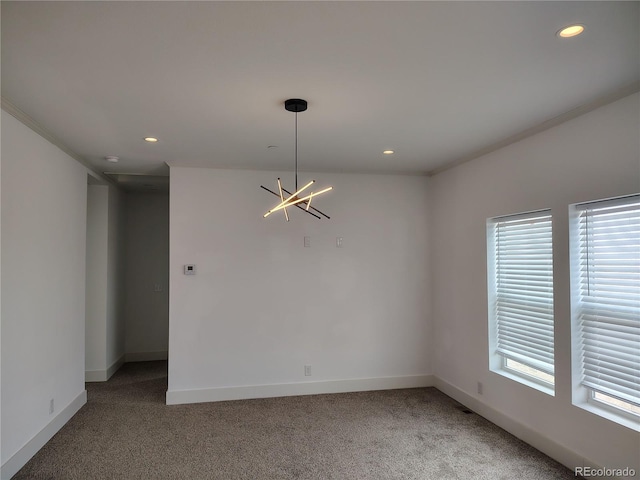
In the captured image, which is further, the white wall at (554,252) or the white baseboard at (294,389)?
the white baseboard at (294,389)

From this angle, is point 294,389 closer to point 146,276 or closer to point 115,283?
point 115,283

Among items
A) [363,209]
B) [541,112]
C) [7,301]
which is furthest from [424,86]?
[7,301]

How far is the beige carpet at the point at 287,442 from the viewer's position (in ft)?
10.3

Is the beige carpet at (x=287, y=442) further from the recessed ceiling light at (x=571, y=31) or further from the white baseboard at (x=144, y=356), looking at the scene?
the recessed ceiling light at (x=571, y=31)

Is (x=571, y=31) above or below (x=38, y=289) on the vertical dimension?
above

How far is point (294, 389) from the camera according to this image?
16.3ft

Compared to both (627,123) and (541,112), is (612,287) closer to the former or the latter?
(627,123)

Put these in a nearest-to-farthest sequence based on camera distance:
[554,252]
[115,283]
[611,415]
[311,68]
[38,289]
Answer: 1. [311,68]
2. [611,415]
3. [554,252]
4. [38,289]
5. [115,283]

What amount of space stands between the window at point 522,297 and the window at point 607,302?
31 cm

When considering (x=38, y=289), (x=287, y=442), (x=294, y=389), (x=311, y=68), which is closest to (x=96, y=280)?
(x=38, y=289)

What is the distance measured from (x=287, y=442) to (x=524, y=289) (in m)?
2.45


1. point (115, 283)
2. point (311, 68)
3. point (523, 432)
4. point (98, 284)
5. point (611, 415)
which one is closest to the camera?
point (311, 68)

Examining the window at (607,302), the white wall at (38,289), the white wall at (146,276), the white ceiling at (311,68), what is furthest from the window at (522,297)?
the white wall at (146,276)

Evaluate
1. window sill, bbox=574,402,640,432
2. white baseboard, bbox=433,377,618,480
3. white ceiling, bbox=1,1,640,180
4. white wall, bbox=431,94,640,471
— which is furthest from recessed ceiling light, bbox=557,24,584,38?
white baseboard, bbox=433,377,618,480
